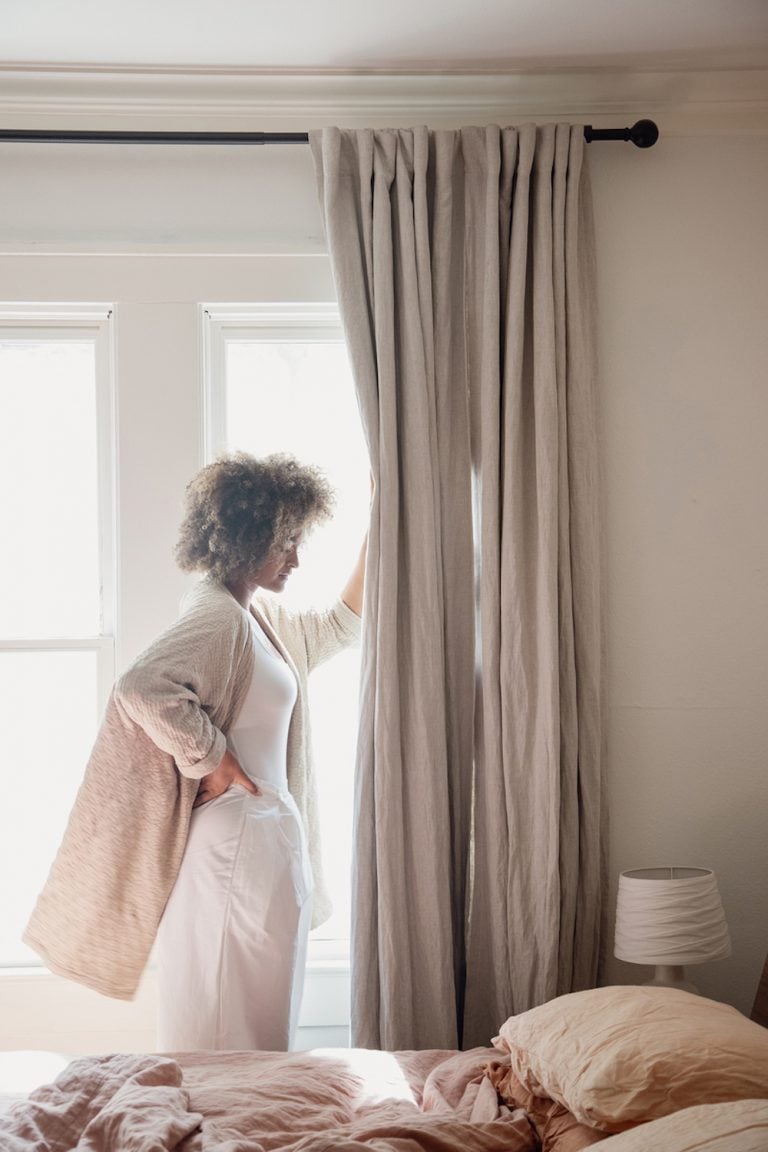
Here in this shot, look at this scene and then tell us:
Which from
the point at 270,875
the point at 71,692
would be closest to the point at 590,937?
the point at 270,875

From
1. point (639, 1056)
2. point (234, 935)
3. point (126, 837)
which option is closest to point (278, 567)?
point (126, 837)

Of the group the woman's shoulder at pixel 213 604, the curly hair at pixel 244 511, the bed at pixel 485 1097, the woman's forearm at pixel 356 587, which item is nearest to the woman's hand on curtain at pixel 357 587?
the woman's forearm at pixel 356 587

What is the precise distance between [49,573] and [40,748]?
46cm

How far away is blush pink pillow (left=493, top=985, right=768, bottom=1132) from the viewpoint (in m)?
1.41

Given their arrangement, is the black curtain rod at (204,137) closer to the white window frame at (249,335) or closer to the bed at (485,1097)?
the white window frame at (249,335)

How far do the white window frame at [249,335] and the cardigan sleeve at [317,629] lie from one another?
0.48 m

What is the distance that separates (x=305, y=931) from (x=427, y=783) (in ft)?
1.42

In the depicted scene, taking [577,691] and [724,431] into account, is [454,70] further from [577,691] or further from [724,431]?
[577,691]

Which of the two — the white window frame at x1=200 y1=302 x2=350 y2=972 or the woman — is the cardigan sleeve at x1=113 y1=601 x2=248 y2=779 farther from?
the white window frame at x1=200 y1=302 x2=350 y2=972

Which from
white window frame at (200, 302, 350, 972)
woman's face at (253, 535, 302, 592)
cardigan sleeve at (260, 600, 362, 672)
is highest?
white window frame at (200, 302, 350, 972)

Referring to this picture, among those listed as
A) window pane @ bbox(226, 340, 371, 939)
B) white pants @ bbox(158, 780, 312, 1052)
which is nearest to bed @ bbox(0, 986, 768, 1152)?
white pants @ bbox(158, 780, 312, 1052)

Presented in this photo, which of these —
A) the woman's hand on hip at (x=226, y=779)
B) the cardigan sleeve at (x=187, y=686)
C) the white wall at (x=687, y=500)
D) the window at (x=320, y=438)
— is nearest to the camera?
the cardigan sleeve at (x=187, y=686)

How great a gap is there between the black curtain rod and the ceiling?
0.52 ft

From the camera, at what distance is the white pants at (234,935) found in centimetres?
213
